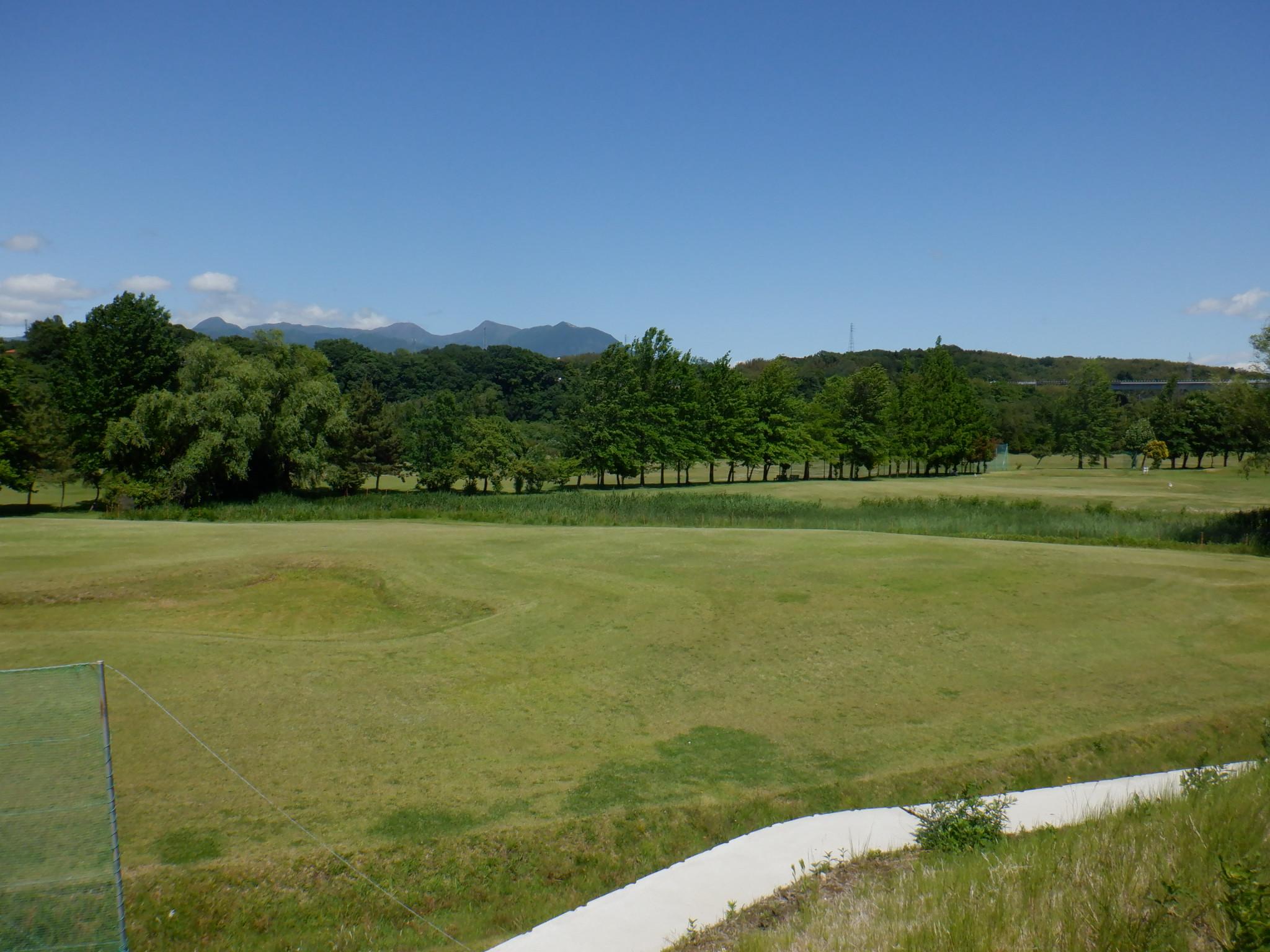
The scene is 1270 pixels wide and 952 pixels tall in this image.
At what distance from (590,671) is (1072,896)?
423 inches

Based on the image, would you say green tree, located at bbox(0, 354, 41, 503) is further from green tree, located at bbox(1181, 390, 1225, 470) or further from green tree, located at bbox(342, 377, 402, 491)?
green tree, located at bbox(1181, 390, 1225, 470)

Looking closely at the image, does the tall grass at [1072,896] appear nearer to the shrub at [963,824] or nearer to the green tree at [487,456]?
the shrub at [963,824]

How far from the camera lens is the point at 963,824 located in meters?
8.83

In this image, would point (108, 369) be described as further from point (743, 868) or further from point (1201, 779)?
point (1201, 779)

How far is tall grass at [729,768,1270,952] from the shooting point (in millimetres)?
5633

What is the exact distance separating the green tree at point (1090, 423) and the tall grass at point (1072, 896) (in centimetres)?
9645

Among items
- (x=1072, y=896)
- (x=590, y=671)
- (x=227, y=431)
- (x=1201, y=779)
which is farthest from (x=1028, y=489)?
(x=1072, y=896)

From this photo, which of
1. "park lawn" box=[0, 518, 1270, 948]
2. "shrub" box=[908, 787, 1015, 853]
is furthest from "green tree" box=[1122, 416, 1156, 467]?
"shrub" box=[908, 787, 1015, 853]

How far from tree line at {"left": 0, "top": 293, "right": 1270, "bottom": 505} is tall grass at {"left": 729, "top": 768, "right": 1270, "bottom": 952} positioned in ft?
112

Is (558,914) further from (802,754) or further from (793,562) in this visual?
(793,562)

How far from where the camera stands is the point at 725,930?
7188 millimetres

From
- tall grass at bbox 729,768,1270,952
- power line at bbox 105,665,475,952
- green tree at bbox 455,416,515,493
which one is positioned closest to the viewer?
tall grass at bbox 729,768,1270,952

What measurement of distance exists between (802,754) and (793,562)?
460 inches

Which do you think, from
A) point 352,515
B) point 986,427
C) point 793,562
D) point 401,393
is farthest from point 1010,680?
point 401,393
